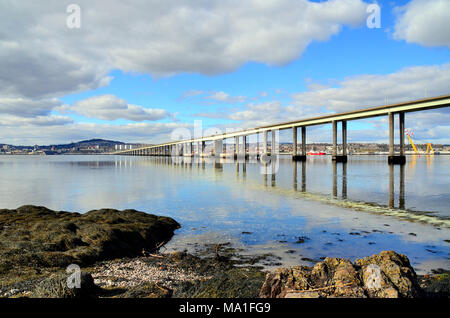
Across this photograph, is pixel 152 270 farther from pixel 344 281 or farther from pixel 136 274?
pixel 344 281

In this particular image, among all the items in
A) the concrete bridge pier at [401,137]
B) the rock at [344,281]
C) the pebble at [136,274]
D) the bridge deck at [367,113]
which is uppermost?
the bridge deck at [367,113]

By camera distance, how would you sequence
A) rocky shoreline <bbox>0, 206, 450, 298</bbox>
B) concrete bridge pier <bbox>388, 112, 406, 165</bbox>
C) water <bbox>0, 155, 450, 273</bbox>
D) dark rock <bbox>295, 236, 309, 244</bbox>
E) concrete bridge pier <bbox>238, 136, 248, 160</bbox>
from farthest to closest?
1. concrete bridge pier <bbox>238, 136, 248, 160</bbox>
2. concrete bridge pier <bbox>388, 112, 406, 165</bbox>
3. dark rock <bbox>295, 236, 309, 244</bbox>
4. water <bbox>0, 155, 450, 273</bbox>
5. rocky shoreline <bbox>0, 206, 450, 298</bbox>

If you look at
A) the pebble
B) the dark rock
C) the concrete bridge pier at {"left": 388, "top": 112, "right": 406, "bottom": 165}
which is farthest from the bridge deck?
the pebble

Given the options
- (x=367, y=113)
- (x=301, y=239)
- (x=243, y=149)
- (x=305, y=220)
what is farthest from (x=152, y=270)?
(x=243, y=149)

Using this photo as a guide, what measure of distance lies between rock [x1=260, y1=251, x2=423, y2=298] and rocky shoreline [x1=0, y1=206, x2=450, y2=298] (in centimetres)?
1

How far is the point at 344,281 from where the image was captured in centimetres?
464

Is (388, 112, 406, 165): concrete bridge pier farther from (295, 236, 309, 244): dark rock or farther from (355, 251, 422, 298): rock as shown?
(355, 251, 422, 298): rock

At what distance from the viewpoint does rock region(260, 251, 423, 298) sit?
14.3 feet

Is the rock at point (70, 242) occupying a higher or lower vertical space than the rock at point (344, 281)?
lower

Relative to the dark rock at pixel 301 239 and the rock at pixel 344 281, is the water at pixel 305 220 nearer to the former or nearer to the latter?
the dark rock at pixel 301 239

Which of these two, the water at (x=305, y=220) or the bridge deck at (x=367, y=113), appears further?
the bridge deck at (x=367, y=113)

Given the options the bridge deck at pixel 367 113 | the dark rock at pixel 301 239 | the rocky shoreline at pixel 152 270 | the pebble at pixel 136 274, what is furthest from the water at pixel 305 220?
the bridge deck at pixel 367 113

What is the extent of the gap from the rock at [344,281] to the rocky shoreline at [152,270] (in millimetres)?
14

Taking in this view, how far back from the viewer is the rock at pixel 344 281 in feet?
14.3
